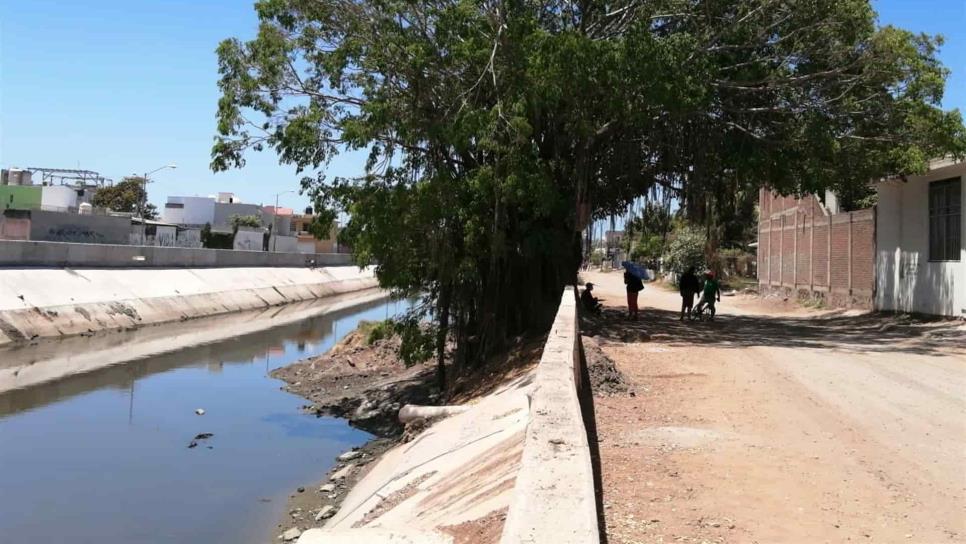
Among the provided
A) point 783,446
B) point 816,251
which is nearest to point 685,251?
point 816,251

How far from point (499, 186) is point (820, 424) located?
8.41 m

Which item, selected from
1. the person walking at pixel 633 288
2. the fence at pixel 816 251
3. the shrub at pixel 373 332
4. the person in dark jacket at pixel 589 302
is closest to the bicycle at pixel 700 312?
the person walking at pixel 633 288

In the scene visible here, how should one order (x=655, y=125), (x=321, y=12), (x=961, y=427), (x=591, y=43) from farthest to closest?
1. (x=655, y=125)
2. (x=321, y=12)
3. (x=591, y=43)
4. (x=961, y=427)

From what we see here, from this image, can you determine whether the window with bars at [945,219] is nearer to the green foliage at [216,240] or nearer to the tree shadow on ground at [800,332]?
the tree shadow on ground at [800,332]

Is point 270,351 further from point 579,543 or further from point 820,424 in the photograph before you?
point 579,543

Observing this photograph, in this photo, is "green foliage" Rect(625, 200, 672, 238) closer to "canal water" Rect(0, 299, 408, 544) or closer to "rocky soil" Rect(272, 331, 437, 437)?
"rocky soil" Rect(272, 331, 437, 437)

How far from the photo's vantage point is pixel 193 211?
3964 inches

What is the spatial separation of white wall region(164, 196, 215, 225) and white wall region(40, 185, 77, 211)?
1892 cm

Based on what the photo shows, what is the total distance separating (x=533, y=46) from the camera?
1542cm

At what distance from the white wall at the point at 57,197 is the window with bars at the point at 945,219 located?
248ft

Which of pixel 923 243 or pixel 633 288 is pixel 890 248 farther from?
pixel 633 288

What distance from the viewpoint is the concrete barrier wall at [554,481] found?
11.9ft

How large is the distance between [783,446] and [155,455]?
1108 cm

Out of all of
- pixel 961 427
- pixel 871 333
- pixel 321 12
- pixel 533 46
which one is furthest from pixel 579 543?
pixel 871 333
